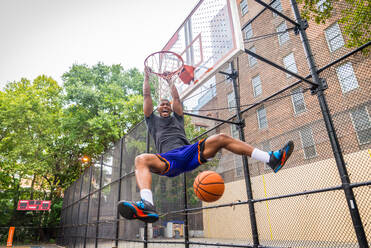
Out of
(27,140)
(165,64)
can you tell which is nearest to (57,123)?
(27,140)

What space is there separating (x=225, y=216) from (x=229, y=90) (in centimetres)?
374

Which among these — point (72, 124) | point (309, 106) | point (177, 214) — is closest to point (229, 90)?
point (309, 106)

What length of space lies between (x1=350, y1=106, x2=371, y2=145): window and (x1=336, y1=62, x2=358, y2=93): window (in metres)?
0.28

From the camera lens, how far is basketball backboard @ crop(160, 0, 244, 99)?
129 inches

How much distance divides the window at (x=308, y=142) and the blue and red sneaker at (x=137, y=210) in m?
2.21

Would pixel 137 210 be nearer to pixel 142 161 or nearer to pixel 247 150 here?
pixel 142 161

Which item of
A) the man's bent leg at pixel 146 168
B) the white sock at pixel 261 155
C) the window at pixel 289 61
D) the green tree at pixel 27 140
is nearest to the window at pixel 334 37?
the window at pixel 289 61

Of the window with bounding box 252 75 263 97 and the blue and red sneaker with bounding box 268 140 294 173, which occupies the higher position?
the window with bounding box 252 75 263 97

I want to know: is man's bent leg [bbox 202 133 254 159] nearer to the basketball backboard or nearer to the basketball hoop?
the basketball backboard

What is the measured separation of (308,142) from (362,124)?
28.4 inches

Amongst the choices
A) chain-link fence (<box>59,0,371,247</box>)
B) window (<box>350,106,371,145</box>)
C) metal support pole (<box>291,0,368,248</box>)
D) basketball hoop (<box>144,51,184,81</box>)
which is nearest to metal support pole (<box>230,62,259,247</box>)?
chain-link fence (<box>59,0,371,247</box>)

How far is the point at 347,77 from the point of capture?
2.81 metres

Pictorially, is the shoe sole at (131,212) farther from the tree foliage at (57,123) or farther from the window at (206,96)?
the tree foliage at (57,123)

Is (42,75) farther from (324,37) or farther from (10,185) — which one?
(324,37)
